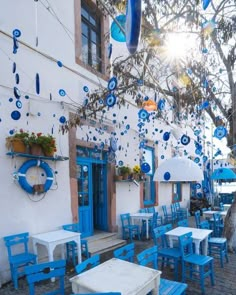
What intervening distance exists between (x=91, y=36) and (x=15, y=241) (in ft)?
17.7

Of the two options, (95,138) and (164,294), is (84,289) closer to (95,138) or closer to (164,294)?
(164,294)

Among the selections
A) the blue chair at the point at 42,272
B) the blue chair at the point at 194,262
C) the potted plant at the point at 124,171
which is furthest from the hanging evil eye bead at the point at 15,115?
the potted plant at the point at 124,171

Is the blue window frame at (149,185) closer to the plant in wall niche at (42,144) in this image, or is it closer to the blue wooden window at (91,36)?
the blue wooden window at (91,36)

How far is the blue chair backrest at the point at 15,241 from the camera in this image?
14.8 ft

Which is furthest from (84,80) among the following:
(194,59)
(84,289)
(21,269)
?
(84,289)

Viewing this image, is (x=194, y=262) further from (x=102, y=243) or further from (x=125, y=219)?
(x=125, y=219)

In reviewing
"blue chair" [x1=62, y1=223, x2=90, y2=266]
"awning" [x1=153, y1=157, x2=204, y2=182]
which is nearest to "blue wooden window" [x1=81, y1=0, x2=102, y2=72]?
"awning" [x1=153, y1=157, x2=204, y2=182]

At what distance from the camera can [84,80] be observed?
6641 millimetres

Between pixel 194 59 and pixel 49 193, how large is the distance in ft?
13.3

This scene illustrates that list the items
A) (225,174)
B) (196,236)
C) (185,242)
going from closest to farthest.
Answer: (185,242)
(196,236)
(225,174)

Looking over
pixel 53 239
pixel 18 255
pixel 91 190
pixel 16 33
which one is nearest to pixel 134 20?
pixel 16 33

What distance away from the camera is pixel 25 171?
496 centimetres

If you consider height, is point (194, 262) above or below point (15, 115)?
below

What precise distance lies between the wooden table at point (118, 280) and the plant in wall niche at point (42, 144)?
264cm
